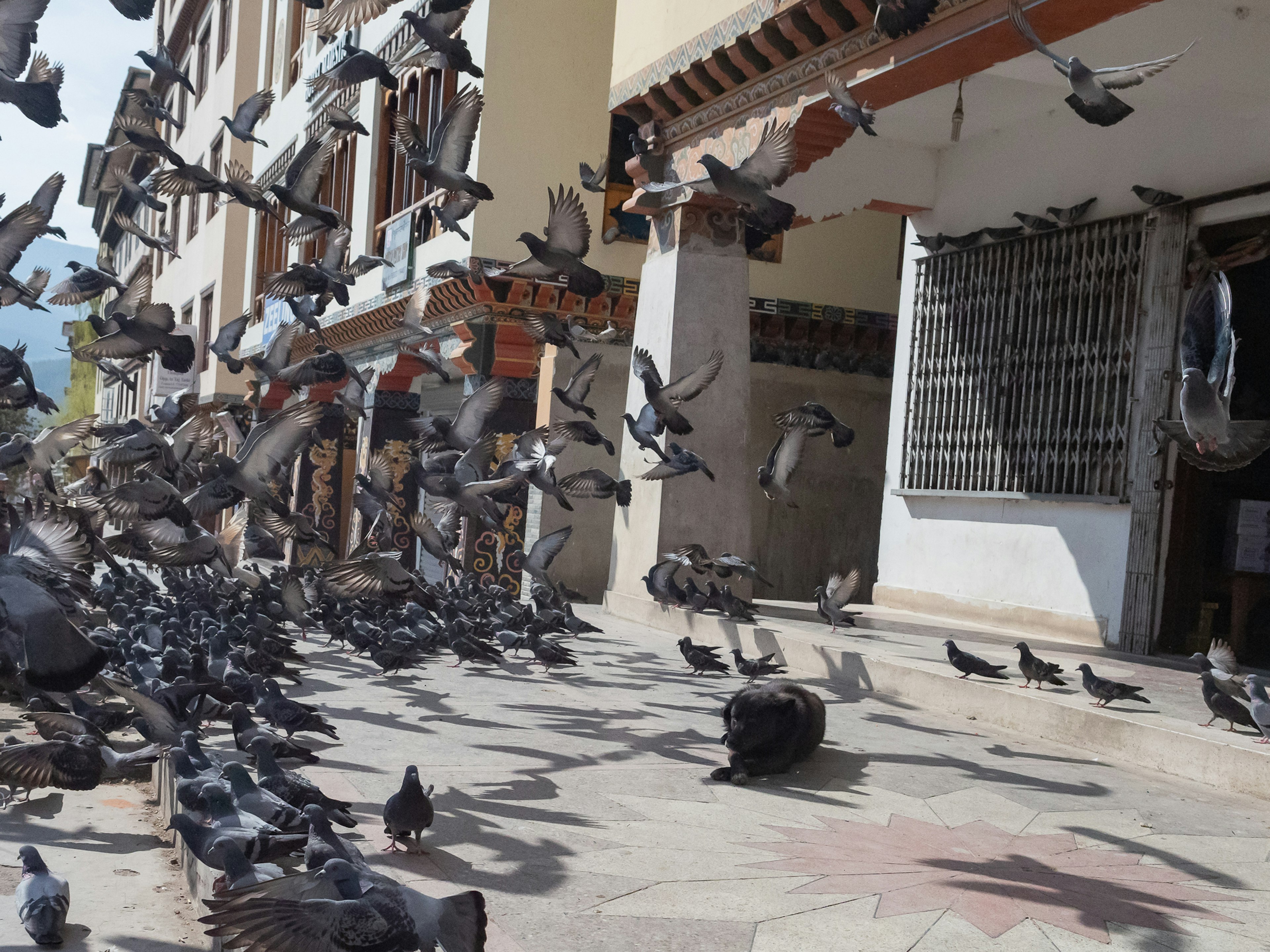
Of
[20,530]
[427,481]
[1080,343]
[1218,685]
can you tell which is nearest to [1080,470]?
[1080,343]

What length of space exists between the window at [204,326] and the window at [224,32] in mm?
6018

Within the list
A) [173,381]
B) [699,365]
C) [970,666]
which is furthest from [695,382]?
[173,381]

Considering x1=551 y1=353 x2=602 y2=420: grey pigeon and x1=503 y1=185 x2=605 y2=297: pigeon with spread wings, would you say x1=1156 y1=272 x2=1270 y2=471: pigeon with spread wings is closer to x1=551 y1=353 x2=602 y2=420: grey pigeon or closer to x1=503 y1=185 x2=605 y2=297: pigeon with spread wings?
x1=503 y1=185 x2=605 y2=297: pigeon with spread wings

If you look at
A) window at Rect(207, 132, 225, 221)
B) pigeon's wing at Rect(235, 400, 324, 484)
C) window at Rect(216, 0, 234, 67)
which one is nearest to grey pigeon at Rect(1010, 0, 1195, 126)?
pigeon's wing at Rect(235, 400, 324, 484)

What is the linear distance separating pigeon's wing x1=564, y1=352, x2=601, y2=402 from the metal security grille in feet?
12.1

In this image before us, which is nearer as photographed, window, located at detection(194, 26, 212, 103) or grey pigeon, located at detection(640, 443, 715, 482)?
grey pigeon, located at detection(640, 443, 715, 482)

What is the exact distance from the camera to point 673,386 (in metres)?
10.9

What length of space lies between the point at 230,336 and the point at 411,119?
15.4ft

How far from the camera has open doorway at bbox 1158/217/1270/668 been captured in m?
9.80

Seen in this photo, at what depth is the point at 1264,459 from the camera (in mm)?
11102

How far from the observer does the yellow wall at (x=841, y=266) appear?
15789 mm

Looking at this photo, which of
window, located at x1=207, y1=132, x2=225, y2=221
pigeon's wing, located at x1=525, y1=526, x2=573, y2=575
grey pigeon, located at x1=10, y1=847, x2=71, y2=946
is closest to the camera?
grey pigeon, located at x1=10, y1=847, x2=71, y2=946

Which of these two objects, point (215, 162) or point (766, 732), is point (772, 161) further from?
point (215, 162)

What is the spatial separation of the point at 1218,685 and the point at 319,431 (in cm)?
1798
